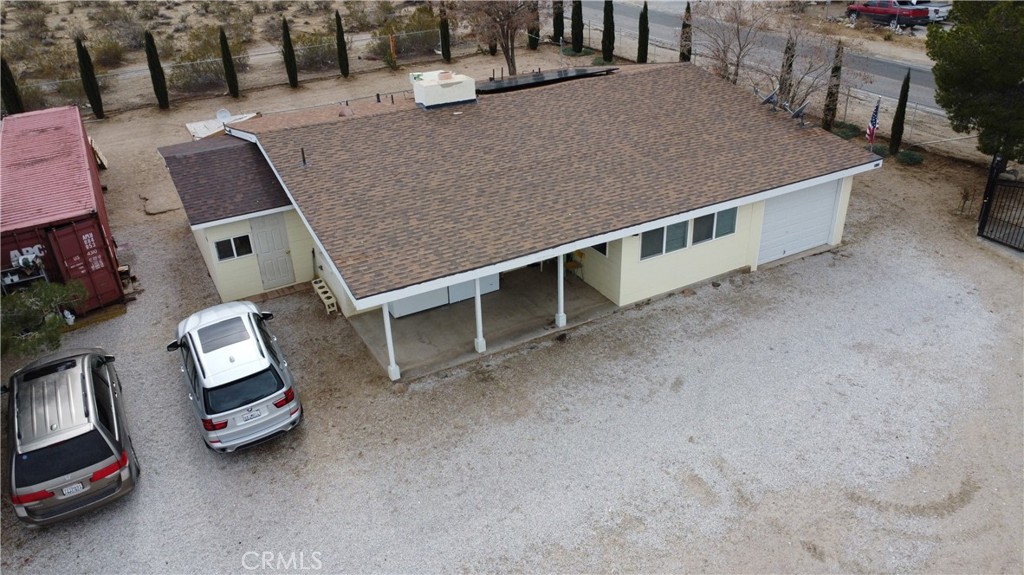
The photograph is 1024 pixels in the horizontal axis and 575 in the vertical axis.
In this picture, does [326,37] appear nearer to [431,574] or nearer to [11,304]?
[11,304]

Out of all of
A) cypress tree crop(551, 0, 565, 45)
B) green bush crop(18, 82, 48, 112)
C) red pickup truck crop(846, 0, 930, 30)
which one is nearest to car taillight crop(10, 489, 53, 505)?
green bush crop(18, 82, 48, 112)

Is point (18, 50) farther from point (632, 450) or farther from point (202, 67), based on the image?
point (632, 450)

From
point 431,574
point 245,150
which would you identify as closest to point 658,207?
point 431,574

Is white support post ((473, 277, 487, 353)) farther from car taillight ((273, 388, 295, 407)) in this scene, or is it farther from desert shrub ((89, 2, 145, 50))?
desert shrub ((89, 2, 145, 50))

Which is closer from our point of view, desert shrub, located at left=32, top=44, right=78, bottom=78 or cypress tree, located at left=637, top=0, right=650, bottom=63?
cypress tree, located at left=637, top=0, right=650, bottom=63

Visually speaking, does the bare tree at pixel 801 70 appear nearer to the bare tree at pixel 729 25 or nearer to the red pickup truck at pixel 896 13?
the bare tree at pixel 729 25

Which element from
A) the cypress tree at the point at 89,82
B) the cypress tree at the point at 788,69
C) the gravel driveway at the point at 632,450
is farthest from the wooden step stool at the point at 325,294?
the cypress tree at the point at 89,82

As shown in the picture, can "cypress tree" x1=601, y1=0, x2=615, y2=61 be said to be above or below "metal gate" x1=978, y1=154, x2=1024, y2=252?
above

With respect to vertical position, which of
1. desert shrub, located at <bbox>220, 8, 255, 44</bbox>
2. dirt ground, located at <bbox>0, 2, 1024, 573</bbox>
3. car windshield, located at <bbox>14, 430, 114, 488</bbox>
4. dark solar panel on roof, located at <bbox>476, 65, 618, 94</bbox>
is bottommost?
dirt ground, located at <bbox>0, 2, 1024, 573</bbox>
